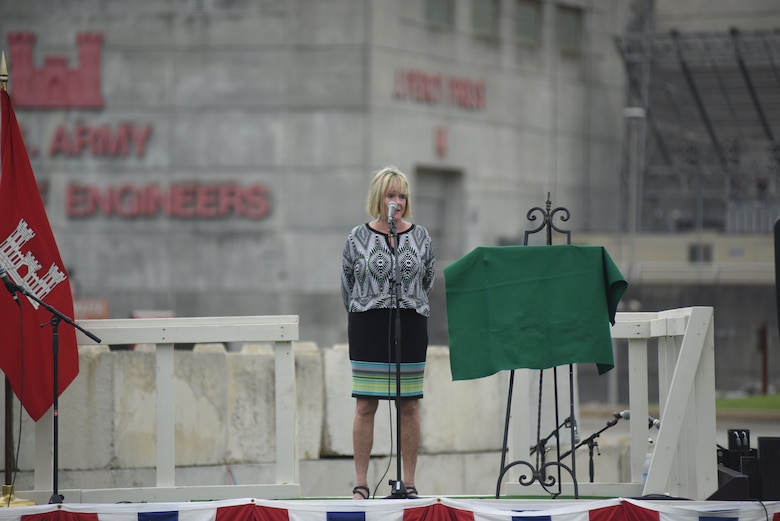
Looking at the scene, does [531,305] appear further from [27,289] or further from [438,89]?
[438,89]

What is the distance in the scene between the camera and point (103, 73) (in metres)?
34.7

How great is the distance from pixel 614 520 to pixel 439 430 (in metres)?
4.74

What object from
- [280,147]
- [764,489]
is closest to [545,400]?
[764,489]

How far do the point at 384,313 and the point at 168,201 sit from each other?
27.1m

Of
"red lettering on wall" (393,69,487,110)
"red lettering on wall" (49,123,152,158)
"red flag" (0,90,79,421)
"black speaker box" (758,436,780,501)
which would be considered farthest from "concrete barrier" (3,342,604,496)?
"red lettering on wall" (49,123,152,158)

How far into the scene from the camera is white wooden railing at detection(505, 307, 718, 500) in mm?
8242

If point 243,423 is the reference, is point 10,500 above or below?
below

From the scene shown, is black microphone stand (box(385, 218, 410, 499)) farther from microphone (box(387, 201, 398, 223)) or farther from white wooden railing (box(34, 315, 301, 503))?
white wooden railing (box(34, 315, 301, 503))

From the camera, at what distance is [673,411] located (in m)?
8.28

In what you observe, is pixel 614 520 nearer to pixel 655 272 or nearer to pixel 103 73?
pixel 655 272

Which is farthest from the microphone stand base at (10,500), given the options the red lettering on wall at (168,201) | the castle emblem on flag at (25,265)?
the red lettering on wall at (168,201)

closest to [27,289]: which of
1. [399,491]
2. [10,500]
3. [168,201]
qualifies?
[10,500]

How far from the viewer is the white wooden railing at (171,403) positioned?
8.52m

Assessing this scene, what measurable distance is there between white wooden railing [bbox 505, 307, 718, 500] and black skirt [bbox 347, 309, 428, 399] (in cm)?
100
